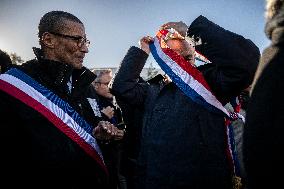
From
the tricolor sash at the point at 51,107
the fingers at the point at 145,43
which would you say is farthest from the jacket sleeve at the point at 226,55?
the tricolor sash at the point at 51,107

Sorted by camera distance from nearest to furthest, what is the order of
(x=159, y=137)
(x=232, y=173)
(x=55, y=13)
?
(x=232, y=173)
(x=159, y=137)
(x=55, y=13)

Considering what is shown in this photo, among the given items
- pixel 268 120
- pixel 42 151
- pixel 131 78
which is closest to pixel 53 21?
pixel 131 78

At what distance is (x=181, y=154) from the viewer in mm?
2930

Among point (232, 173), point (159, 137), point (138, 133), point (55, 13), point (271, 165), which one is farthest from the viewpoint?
point (138, 133)

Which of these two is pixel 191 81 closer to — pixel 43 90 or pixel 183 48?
pixel 183 48

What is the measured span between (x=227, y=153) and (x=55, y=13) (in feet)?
6.99

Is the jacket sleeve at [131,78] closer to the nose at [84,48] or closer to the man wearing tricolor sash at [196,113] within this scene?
the man wearing tricolor sash at [196,113]

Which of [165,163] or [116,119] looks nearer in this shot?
[165,163]

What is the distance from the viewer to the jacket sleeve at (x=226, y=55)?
285 centimetres

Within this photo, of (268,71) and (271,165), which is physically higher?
(268,71)

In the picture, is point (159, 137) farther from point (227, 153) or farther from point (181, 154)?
point (227, 153)

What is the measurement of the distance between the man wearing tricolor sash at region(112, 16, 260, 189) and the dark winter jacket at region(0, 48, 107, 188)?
562mm

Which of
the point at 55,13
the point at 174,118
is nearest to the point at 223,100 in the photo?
the point at 174,118

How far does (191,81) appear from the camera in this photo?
3.12 m
